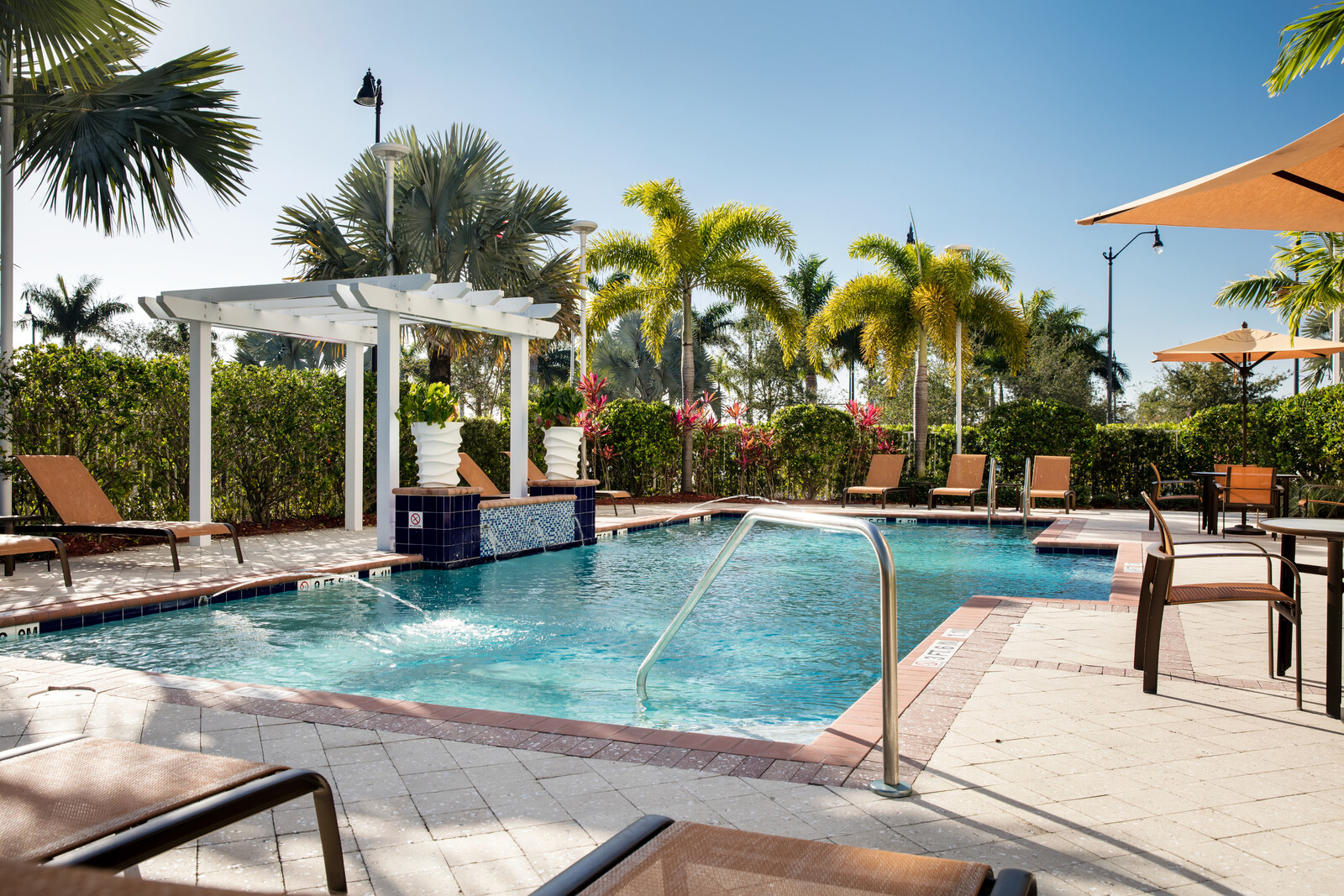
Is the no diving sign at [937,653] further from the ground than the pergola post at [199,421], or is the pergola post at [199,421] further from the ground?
the pergola post at [199,421]

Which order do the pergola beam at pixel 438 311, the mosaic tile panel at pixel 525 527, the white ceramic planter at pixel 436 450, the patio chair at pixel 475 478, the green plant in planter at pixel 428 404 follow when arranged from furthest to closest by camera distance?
the patio chair at pixel 475 478 < the mosaic tile panel at pixel 525 527 < the white ceramic planter at pixel 436 450 < the green plant in planter at pixel 428 404 < the pergola beam at pixel 438 311

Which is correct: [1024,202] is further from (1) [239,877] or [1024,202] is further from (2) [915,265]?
(1) [239,877]

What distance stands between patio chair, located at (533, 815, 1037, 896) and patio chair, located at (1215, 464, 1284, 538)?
11.1 m

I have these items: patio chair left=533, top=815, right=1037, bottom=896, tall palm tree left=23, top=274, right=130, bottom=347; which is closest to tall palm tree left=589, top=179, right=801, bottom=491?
patio chair left=533, top=815, right=1037, bottom=896

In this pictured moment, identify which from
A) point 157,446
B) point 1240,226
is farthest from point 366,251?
point 1240,226

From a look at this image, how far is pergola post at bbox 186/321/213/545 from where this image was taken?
9508 mm

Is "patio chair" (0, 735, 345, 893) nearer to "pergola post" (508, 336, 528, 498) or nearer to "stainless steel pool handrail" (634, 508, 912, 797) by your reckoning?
"stainless steel pool handrail" (634, 508, 912, 797)

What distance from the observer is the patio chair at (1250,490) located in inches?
416

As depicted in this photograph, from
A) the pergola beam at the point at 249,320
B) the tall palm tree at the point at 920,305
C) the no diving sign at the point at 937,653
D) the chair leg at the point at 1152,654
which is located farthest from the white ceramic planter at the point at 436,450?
the tall palm tree at the point at 920,305

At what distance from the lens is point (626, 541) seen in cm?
1145

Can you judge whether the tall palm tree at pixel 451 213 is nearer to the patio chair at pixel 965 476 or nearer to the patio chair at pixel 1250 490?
the patio chair at pixel 965 476

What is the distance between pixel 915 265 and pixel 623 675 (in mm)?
15469

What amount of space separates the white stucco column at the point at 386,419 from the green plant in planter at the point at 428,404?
0.27 m

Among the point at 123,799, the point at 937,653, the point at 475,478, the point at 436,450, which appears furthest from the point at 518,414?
the point at 123,799
